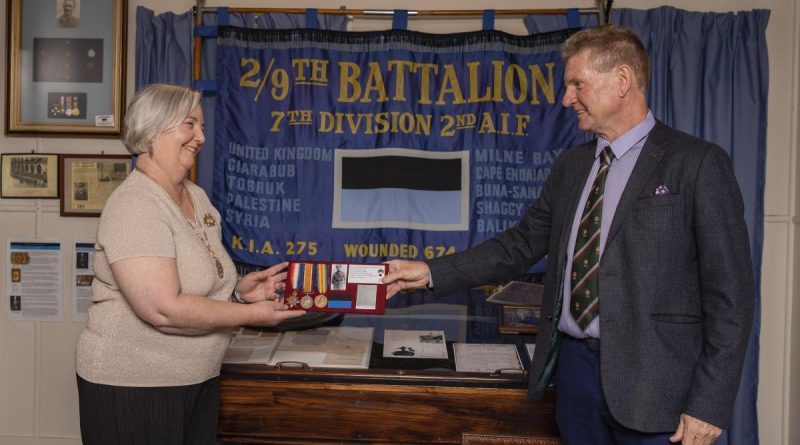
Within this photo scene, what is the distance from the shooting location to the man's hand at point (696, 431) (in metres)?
1.62

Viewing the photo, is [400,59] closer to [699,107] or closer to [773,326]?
[699,107]

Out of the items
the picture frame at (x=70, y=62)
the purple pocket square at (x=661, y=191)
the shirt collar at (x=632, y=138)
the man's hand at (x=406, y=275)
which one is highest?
the picture frame at (x=70, y=62)

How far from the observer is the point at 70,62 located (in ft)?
11.6

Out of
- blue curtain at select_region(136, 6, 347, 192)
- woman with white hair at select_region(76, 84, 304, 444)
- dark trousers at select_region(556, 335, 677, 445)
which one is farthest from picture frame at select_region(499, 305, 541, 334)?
blue curtain at select_region(136, 6, 347, 192)

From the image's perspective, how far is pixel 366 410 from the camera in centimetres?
221

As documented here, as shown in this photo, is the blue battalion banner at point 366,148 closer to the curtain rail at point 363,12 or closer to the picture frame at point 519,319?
the curtain rail at point 363,12

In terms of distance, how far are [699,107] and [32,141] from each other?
3384 mm

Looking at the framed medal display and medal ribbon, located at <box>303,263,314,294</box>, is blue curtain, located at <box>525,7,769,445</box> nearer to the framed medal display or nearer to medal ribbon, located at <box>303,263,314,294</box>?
the framed medal display

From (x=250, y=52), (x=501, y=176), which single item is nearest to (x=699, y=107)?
(x=501, y=176)

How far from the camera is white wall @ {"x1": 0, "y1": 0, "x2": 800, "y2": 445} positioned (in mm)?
3508

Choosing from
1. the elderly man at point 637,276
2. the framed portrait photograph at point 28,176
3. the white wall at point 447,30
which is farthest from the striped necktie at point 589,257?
the framed portrait photograph at point 28,176

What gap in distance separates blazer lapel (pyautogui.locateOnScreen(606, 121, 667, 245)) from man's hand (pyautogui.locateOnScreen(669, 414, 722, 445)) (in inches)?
18.1

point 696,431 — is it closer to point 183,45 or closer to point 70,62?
point 183,45

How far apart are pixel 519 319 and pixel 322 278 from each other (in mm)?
967
